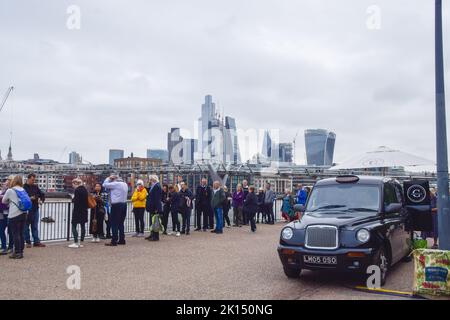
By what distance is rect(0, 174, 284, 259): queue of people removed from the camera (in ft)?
31.7

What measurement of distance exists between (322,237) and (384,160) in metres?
8.10

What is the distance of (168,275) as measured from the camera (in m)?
7.93

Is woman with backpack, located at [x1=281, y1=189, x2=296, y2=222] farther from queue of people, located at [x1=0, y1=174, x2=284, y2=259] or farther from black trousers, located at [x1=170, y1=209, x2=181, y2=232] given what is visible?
black trousers, located at [x1=170, y1=209, x2=181, y2=232]

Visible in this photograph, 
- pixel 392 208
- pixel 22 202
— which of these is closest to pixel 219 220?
pixel 22 202

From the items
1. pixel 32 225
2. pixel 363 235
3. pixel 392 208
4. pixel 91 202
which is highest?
pixel 392 208

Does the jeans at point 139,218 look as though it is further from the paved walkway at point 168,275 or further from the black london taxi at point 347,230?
the black london taxi at point 347,230

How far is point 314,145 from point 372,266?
14453 cm

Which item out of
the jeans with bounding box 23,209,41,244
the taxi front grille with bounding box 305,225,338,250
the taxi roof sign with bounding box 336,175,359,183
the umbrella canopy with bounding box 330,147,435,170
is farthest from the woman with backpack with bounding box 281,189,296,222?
the taxi front grille with bounding box 305,225,338,250

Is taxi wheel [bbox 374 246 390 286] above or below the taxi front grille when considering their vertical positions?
below

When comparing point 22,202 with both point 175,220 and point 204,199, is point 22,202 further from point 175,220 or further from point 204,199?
point 204,199

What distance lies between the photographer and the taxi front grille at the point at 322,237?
281 inches

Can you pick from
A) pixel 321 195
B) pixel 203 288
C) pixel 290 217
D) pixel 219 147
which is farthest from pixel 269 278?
pixel 219 147

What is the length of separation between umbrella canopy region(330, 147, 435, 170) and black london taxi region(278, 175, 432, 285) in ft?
16.4

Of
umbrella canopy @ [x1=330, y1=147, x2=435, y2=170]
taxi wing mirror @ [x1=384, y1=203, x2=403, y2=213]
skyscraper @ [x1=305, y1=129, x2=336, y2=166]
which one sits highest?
skyscraper @ [x1=305, y1=129, x2=336, y2=166]
